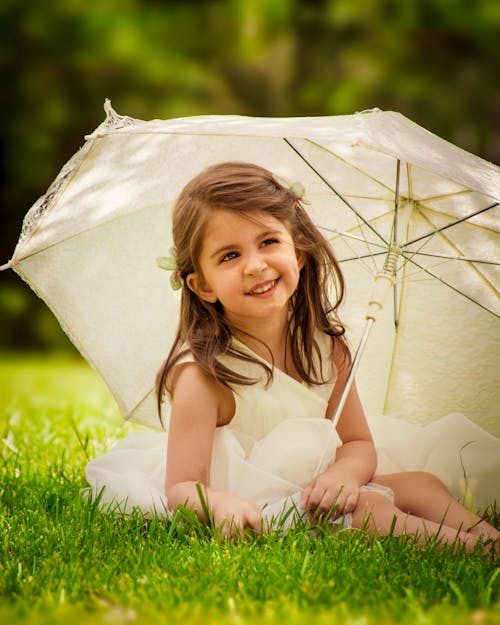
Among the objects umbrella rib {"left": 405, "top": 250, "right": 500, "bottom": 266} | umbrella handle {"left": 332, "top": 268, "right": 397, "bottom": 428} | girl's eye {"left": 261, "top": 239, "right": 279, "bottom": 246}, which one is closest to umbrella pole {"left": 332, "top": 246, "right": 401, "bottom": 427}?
umbrella handle {"left": 332, "top": 268, "right": 397, "bottom": 428}

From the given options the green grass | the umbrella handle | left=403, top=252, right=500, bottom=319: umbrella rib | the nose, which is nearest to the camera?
the green grass

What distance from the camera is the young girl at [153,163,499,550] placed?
2135mm

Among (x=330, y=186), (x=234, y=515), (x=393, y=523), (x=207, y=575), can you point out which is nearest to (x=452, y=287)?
(x=330, y=186)

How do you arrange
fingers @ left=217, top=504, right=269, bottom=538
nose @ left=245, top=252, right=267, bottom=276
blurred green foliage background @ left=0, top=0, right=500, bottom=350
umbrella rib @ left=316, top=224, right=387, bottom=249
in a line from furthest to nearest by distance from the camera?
blurred green foliage background @ left=0, top=0, right=500, bottom=350 < umbrella rib @ left=316, top=224, right=387, bottom=249 < nose @ left=245, top=252, right=267, bottom=276 < fingers @ left=217, top=504, right=269, bottom=538

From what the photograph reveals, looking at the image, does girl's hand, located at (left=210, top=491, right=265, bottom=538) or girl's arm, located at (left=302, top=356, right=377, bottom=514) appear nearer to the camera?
girl's hand, located at (left=210, top=491, right=265, bottom=538)

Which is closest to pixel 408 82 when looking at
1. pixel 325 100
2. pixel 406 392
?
pixel 325 100

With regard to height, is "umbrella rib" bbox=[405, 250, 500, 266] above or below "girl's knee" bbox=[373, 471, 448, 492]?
above

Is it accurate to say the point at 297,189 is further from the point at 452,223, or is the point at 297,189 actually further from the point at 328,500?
the point at 328,500

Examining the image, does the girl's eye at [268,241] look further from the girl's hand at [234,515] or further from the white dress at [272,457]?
the girl's hand at [234,515]

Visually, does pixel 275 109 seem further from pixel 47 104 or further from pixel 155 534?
pixel 155 534

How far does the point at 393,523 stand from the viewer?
2004mm

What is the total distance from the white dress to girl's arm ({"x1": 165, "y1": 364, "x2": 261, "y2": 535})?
73 millimetres

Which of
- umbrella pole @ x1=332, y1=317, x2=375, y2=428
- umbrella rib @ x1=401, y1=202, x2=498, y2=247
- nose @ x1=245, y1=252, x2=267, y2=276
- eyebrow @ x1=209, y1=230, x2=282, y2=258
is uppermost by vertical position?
umbrella rib @ x1=401, y1=202, x2=498, y2=247

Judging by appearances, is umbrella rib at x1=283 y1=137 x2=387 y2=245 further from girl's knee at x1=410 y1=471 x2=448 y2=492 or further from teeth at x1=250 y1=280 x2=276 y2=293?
girl's knee at x1=410 y1=471 x2=448 y2=492
